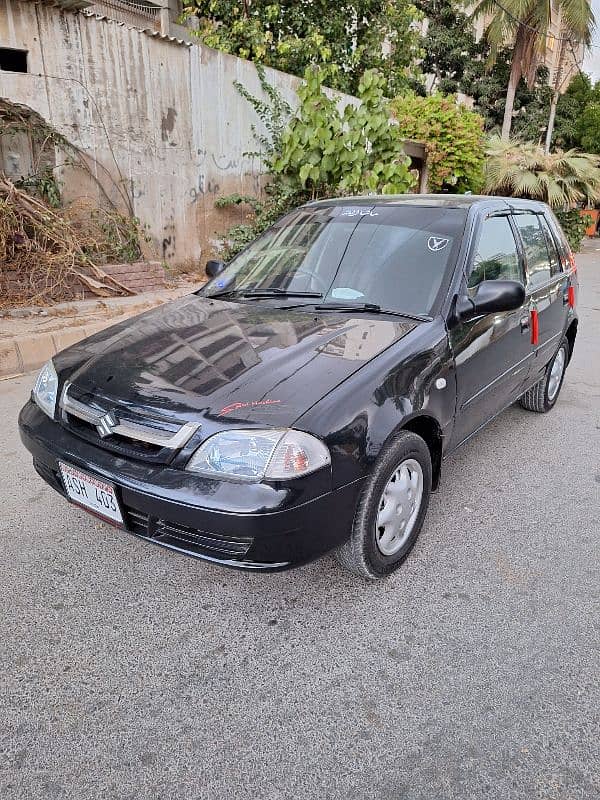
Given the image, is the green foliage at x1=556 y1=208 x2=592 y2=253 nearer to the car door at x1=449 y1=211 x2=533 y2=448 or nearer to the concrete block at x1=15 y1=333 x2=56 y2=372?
the car door at x1=449 y1=211 x2=533 y2=448

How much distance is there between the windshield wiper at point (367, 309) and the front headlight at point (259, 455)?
3.34 ft

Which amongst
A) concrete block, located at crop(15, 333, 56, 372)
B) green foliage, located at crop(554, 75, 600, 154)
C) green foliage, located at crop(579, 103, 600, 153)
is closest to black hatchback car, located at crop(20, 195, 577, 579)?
concrete block, located at crop(15, 333, 56, 372)

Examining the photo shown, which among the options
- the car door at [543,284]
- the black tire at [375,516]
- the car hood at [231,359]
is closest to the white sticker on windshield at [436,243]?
the car hood at [231,359]

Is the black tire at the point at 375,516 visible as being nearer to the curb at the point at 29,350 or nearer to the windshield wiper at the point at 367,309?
the windshield wiper at the point at 367,309

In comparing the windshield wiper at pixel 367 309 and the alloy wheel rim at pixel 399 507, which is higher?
the windshield wiper at pixel 367 309

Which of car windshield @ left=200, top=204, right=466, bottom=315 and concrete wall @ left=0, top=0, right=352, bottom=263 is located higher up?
concrete wall @ left=0, top=0, right=352, bottom=263

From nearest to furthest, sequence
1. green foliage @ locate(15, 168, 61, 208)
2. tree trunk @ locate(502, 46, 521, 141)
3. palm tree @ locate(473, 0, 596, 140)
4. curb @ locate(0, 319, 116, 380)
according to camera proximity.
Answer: curb @ locate(0, 319, 116, 380) → green foliage @ locate(15, 168, 61, 208) → palm tree @ locate(473, 0, 596, 140) → tree trunk @ locate(502, 46, 521, 141)

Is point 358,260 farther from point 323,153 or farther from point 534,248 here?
point 323,153

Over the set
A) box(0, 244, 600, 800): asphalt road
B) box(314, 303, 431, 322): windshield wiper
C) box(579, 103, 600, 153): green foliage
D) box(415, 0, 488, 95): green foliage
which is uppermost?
box(415, 0, 488, 95): green foliage

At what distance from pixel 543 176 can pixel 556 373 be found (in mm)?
11967

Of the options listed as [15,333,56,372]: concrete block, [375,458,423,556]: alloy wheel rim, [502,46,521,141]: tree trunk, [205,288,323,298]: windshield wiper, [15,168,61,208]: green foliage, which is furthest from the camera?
[502,46,521,141]: tree trunk

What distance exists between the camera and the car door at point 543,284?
3.73m

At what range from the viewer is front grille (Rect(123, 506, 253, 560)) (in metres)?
2.10

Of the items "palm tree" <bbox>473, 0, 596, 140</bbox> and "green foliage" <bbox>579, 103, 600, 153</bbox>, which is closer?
"palm tree" <bbox>473, 0, 596, 140</bbox>
